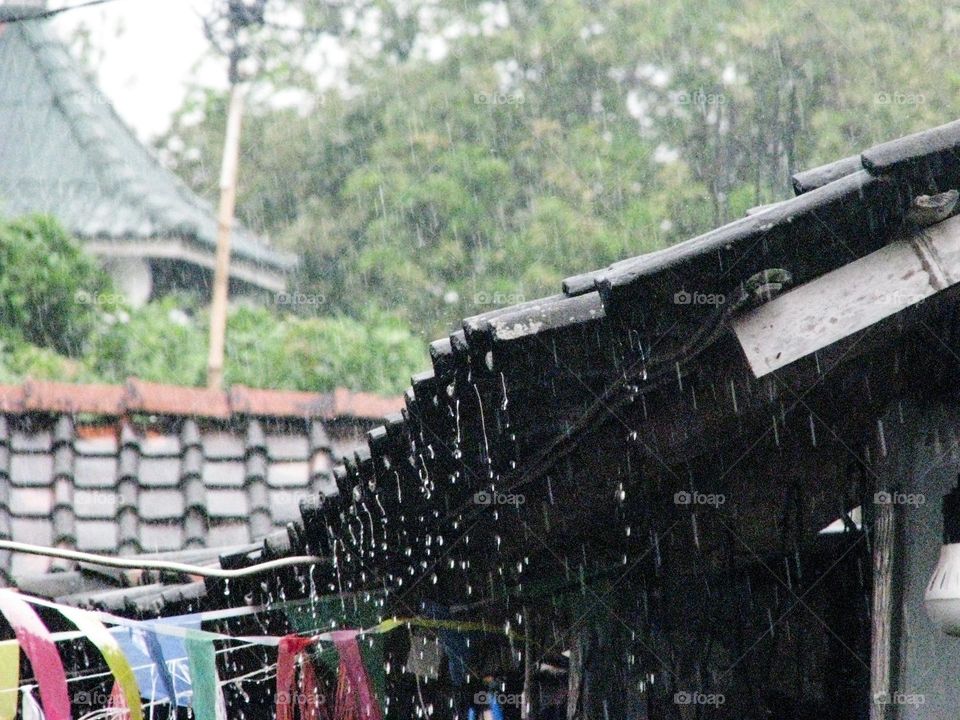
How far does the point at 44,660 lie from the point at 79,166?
20.2 meters

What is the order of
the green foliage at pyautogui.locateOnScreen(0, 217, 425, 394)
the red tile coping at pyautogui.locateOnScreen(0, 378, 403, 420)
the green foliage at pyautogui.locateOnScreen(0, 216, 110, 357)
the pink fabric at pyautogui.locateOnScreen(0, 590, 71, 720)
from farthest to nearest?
the green foliage at pyautogui.locateOnScreen(0, 216, 110, 357)
the green foliage at pyautogui.locateOnScreen(0, 217, 425, 394)
the red tile coping at pyautogui.locateOnScreen(0, 378, 403, 420)
the pink fabric at pyautogui.locateOnScreen(0, 590, 71, 720)

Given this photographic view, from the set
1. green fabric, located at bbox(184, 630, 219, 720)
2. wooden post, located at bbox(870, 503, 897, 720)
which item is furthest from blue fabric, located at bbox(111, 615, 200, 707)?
wooden post, located at bbox(870, 503, 897, 720)

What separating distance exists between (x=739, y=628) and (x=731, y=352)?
1819mm

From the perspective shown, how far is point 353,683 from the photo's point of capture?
489 centimetres

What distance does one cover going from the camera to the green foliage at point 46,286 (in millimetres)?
17391

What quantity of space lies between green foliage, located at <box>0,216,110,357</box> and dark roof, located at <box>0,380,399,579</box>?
8.73 m

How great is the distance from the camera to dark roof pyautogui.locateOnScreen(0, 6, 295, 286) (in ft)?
72.1

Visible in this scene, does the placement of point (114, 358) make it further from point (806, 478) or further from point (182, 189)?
point (806, 478)

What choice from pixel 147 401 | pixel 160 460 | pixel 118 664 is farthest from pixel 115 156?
pixel 118 664

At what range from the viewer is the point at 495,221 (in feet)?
73.9

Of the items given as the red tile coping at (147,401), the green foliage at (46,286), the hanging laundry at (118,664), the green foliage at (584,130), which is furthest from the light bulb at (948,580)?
the green foliage at (584,130)

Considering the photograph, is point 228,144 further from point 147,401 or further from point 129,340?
point 147,401

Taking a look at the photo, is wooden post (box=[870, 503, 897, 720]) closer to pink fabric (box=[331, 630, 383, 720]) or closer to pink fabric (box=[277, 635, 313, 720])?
pink fabric (box=[331, 630, 383, 720])

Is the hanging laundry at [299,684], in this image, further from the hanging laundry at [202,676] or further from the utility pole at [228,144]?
the utility pole at [228,144]
